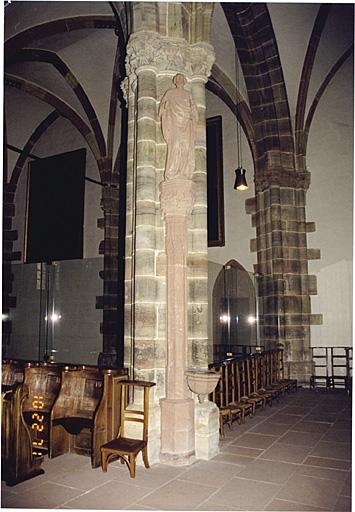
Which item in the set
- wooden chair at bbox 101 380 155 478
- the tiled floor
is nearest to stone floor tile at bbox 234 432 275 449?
the tiled floor

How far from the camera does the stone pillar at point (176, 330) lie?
4.02 meters

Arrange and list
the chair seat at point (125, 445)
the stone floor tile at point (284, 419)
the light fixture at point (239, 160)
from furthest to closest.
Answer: the light fixture at point (239, 160) < the stone floor tile at point (284, 419) < the chair seat at point (125, 445)

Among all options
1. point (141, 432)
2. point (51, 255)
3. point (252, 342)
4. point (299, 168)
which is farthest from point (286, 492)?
point (51, 255)

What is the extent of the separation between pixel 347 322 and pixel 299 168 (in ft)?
10.6

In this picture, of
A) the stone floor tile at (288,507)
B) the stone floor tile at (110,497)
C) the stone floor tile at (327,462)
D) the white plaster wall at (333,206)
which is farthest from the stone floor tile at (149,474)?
the white plaster wall at (333,206)

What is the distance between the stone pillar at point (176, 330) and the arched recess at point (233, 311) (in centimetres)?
451

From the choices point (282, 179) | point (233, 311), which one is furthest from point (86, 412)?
point (282, 179)

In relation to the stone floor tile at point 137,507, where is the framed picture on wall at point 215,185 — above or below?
above

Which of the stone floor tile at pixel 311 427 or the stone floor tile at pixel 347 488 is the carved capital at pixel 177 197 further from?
the stone floor tile at pixel 311 427

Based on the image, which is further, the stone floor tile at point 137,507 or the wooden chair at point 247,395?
the wooden chair at point 247,395

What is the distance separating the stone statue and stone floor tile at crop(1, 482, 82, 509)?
2.79 metres

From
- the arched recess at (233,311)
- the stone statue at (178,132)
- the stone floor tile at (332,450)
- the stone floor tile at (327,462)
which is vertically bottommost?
the stone floor tile at (332,450)

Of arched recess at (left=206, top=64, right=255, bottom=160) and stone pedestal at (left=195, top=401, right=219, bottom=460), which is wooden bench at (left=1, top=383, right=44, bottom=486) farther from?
arched recess at (left=206, top=64, right=255, bottom=160)

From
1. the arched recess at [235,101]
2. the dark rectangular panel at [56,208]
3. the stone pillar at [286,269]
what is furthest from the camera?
the dark rectangular panel at [56,208]
